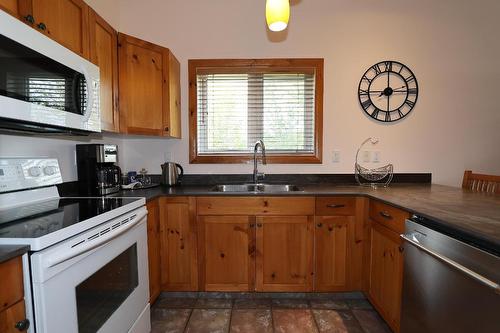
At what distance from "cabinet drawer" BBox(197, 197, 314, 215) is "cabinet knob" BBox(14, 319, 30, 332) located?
4.09 ft

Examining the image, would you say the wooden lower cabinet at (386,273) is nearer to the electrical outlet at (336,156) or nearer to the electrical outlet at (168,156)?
the electrical outlet at (336,156)

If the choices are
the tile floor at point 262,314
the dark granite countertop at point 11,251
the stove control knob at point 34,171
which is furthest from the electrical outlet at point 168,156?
the dark granite countertop at point 11,251

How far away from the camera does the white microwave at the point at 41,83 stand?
2.93 ft

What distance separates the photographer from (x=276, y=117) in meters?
2.44

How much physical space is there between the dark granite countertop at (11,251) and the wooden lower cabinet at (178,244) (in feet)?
3.92

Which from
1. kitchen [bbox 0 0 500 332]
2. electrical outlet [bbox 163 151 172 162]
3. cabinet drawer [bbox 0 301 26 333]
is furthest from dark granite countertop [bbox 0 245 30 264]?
electrical outlet [bbox 163 151 172 162]

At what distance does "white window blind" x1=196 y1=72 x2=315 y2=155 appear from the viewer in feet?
7.94

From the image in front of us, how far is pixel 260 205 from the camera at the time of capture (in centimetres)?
196

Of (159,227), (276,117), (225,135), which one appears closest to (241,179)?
(225,135)

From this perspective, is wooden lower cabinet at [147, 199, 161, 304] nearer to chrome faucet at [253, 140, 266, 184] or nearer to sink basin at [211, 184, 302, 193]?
sink basin at [211, 184, 302, 193]

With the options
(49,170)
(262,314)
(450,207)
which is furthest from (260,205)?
(49,170)

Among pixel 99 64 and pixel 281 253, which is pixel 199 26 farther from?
pixel 281 253

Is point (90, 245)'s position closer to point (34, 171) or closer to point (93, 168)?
point (34, 171)

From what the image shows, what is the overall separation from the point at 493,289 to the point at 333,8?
2423 mm
